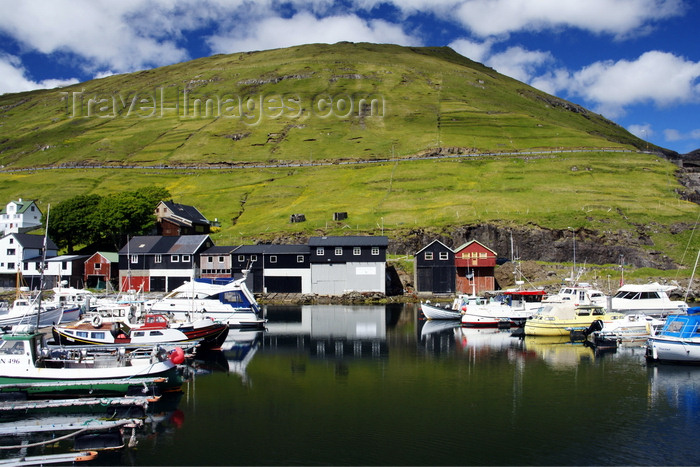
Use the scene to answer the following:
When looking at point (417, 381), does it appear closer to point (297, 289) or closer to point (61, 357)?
point (61, 357)

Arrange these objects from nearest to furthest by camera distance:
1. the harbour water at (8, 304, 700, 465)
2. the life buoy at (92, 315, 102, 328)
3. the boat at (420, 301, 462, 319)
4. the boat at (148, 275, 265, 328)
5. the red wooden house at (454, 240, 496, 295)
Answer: the harbour water at (8, 304, 700, 465)
the life buoy at (92, 315, 102, 328)
the boat at (148, 275, 265, 328)
the boat at (420, 301, 462, 319)
the red wooden house at (454, 240, 496, 295)

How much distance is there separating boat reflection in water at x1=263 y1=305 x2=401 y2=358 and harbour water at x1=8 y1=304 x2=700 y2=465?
495mm

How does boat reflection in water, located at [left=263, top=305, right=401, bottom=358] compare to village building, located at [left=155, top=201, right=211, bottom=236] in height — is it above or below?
below

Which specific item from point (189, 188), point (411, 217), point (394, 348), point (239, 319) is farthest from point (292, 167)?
point (394, 348)

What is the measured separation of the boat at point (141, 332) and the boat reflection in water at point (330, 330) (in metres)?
5.68

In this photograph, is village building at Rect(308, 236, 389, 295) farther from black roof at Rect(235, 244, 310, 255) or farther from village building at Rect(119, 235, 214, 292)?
village building at Rect(119, 235, 214, 292)

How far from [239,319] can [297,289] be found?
109 ft

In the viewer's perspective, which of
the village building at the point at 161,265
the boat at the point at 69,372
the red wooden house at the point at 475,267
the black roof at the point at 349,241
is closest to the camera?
the boat at the point at 69,372

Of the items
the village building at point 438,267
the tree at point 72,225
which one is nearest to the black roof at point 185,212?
the tree at point 72,225

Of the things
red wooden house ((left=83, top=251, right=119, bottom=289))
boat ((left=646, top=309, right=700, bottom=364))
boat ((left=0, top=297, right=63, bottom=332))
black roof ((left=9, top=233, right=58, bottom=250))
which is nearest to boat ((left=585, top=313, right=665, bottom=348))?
boat ((left=646, top=309, right=700, bottom=364))

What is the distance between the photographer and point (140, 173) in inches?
6993

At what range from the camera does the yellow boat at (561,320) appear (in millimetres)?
57250

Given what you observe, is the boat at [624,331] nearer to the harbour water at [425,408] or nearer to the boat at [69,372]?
the harbour water at [425,408]

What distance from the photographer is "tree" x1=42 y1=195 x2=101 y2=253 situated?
4510 inches
